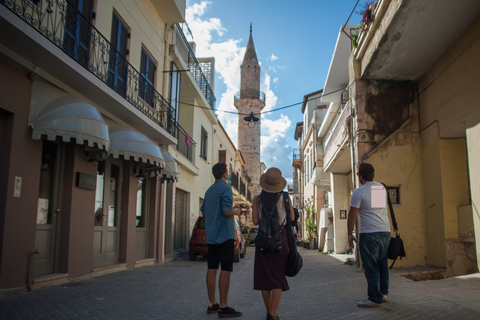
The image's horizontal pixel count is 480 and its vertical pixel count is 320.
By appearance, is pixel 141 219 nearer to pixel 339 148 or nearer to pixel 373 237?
pixel 339 148

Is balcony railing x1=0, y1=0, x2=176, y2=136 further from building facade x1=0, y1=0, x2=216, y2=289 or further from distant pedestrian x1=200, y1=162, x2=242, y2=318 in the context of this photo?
distant pedestrian x1=200, y1=162, x2=242, y2=318

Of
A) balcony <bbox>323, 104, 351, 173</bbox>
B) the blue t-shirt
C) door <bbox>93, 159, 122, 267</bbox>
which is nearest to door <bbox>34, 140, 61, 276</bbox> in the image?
door <bbox>93, 159, 122, 267</bbox>

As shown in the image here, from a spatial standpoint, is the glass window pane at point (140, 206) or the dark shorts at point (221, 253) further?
the glass window pane at point (140, 206)

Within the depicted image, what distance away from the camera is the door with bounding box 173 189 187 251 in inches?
620

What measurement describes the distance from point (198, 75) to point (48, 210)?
11751mm

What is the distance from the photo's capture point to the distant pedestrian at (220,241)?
4.73m

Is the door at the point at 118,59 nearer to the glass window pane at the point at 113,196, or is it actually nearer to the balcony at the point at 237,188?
the glass window pane at the point at 113,196

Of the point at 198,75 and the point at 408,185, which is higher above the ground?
the point at 198,75

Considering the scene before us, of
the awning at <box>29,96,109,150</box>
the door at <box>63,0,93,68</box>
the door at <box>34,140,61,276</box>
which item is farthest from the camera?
the door at <box>63,0,93,68</box>

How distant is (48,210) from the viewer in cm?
747

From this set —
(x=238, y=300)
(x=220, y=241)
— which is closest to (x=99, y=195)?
(x=238, y=300)

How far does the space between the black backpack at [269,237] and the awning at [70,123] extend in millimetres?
3885

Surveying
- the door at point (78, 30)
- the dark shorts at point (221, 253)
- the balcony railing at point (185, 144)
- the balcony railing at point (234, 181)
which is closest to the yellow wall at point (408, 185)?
the dark shorts at point (221, 253)

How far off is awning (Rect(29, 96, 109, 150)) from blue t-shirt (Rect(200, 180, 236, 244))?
300 cm
